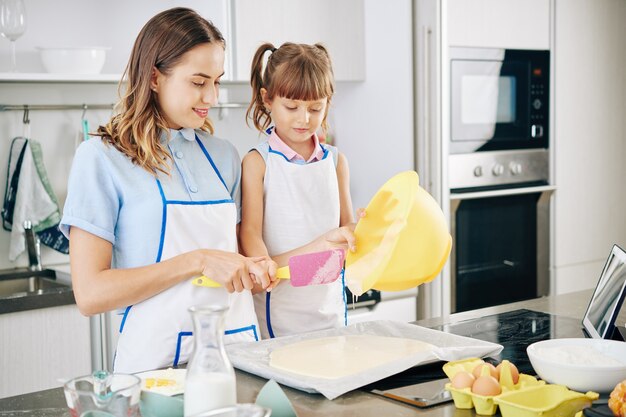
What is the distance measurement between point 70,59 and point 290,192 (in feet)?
3.91

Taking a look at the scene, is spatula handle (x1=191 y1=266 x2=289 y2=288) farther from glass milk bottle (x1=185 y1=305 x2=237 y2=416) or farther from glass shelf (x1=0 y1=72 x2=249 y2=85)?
glass shelf (x1=0 y1=72 x2=249 y2=85)

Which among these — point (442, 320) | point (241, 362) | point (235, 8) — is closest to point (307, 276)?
point (241, 362)

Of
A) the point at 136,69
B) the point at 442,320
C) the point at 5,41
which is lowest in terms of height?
the point at 442,320

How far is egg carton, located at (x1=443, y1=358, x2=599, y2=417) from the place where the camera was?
1.15m

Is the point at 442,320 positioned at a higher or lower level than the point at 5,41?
lower

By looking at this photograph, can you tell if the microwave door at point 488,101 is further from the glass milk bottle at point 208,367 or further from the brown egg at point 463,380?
the glass milk bottle at point 208,367


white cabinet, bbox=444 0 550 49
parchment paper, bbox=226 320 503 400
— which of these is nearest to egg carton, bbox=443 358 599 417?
parchment paper, bbox=226 320 503 400

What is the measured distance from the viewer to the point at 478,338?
165cm

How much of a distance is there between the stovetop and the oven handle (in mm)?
1270

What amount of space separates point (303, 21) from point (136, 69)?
1584mm

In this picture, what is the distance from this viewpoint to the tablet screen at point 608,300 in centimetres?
156

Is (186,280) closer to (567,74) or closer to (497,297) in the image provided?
(497,297)

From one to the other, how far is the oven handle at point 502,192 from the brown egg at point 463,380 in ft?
6.38

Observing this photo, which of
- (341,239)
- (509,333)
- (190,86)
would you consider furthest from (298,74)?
(509,333)
